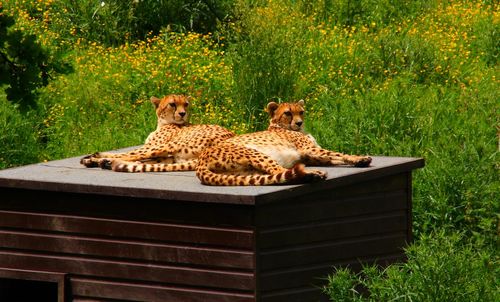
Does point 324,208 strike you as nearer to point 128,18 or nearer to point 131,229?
point 131,229

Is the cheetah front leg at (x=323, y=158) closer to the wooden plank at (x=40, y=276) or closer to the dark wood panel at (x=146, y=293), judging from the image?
the dark wood panel at (x=146, y=293)

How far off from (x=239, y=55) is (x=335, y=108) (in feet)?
6.07

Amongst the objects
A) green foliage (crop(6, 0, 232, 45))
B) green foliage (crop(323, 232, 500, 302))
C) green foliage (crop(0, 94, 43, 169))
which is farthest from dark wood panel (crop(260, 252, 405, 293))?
green foliage (crop(6, 0, 232, 45))

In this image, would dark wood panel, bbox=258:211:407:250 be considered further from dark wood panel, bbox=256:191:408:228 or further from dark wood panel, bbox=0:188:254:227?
dark wood panel, bbox=0:188:254:227

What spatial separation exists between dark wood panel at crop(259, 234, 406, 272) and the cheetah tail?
1.31ft

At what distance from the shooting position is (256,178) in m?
7.08

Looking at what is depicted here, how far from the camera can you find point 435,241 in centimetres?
707

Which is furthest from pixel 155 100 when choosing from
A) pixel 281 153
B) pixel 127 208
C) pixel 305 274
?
pixel 305 274

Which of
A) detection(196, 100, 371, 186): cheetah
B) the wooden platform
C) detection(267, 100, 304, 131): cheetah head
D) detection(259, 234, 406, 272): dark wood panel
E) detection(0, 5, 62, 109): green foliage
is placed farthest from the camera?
detection(267, 100, 304, 131): cheetah head

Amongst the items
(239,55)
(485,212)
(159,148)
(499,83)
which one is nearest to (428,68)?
(499,83)

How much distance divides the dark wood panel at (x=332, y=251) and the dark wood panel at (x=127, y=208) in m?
0.29

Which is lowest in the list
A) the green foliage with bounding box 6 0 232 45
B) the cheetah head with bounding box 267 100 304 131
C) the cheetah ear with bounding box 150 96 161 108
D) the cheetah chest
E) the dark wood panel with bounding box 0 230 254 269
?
the dark wood panel with bounding box 0 230 254 269

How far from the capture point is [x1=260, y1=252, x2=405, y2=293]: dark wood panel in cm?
689

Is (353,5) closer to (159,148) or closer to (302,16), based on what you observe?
(302,16)
